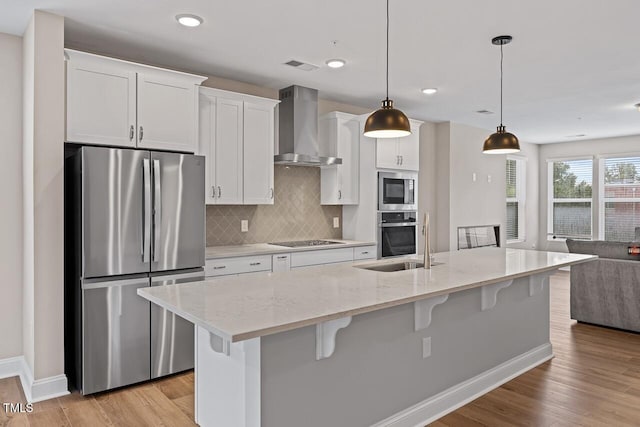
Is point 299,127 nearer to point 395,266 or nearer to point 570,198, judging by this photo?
point 395,266

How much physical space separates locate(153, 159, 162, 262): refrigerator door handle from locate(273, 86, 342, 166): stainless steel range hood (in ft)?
5.08

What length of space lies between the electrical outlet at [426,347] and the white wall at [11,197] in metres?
3.06

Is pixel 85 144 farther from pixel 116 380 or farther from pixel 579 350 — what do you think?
pixel 579 350

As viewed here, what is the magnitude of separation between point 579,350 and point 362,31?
3.35 m

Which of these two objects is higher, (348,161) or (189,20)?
(189,20)

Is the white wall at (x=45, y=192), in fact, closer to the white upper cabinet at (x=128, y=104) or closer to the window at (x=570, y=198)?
the white upper cabinet at (x=128, y=104)

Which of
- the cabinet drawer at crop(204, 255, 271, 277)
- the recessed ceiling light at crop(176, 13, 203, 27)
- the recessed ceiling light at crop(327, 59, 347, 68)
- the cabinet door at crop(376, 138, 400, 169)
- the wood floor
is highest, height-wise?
the recessed ceiling light at crop(327, 59, 347, 68)

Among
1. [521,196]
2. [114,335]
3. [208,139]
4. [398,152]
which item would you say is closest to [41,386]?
[114,335]

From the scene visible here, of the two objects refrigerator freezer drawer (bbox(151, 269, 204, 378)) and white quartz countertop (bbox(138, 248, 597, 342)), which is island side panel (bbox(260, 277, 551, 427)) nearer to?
white quartz countertop (bbox(138, 248, 597, 342))

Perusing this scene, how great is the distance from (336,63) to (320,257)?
1875 mm

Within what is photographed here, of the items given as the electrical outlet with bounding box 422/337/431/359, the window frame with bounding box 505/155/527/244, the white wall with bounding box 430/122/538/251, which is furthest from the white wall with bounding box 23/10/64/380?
the window frame with bounding box 505/155/527/244

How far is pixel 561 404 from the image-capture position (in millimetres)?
2902

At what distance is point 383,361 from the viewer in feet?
8.03

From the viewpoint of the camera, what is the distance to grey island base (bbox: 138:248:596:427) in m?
1.90
